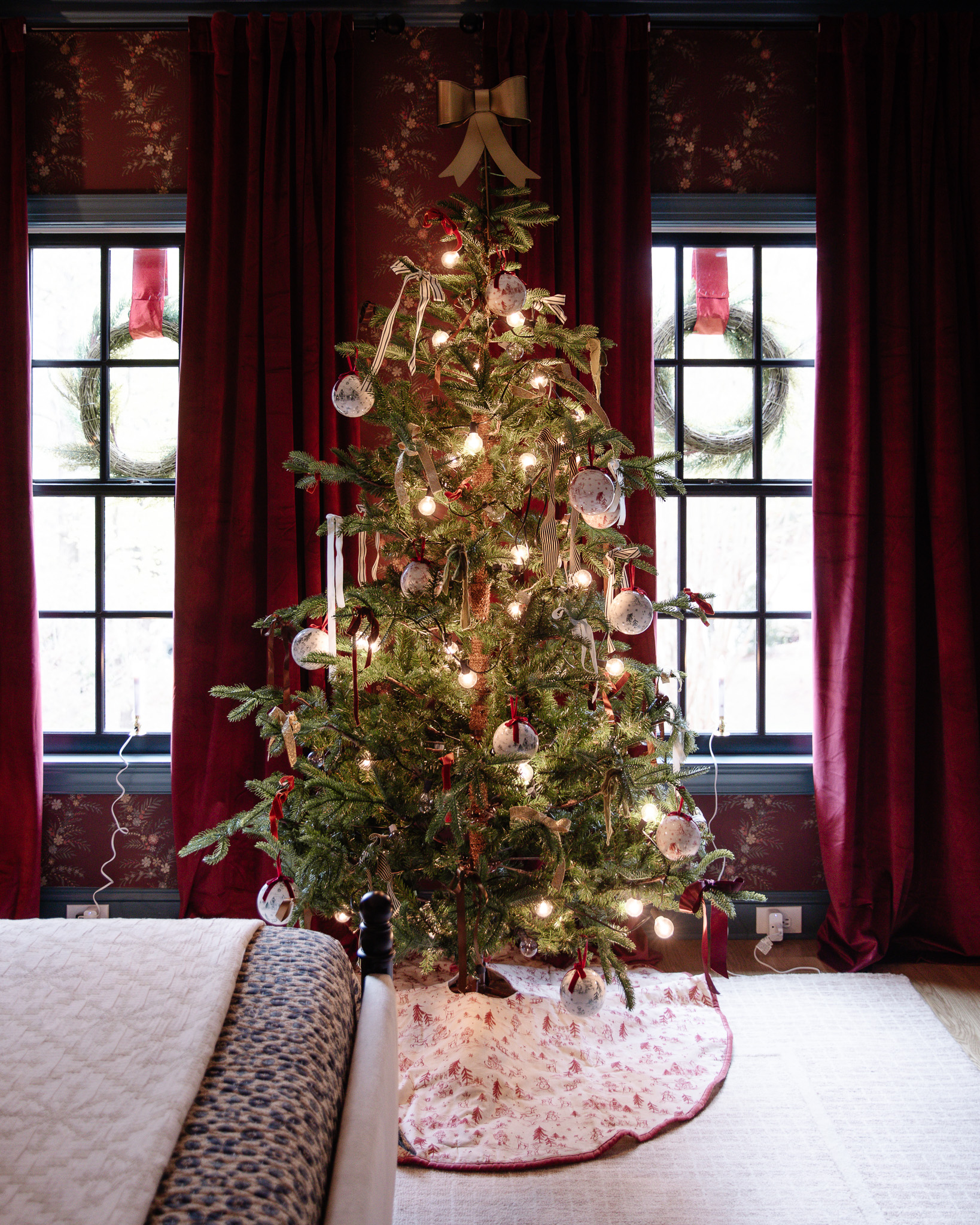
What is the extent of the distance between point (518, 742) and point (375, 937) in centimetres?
50

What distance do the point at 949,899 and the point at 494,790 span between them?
1.63 m

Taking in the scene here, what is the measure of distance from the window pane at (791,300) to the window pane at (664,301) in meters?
0.32

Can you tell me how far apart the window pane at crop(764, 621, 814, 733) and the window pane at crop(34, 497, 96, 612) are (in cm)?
231

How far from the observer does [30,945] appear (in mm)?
1284

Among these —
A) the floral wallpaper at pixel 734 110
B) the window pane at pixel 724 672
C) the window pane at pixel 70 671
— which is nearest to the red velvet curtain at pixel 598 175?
the floral wallpaper at pixel 734 110

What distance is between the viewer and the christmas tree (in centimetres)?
194

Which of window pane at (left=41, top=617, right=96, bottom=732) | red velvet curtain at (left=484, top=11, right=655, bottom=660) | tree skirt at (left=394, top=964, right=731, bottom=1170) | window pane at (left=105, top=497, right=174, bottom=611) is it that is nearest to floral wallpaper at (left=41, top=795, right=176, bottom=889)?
window pane at (left=41, top=617, right=96, bottom=732)

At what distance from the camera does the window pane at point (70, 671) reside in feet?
9.75

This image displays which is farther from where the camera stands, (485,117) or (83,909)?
(83,909)

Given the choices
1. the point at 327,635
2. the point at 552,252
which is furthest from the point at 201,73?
the point at 327,635

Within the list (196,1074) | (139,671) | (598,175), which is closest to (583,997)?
(196,1074)

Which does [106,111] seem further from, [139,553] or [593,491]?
[593,491]

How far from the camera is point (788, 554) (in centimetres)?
299

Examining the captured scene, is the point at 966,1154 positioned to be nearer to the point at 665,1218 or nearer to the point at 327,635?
the point at 665,1218
